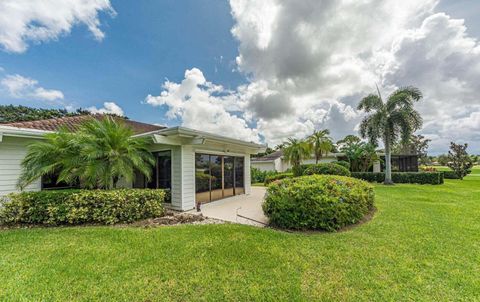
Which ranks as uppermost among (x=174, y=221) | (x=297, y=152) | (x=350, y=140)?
(x=350, y=140)

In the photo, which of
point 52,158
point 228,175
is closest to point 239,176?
point 228,175

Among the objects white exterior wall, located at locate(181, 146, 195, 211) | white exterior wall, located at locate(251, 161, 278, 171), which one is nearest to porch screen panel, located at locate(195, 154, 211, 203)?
white exterior wall, located at locate(181, 146, 195, 211)

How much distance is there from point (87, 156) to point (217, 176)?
5252mm

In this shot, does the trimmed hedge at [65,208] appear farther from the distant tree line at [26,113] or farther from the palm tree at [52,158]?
the distant tree line at [26,113]

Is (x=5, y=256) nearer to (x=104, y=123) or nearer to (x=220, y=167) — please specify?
(x=104, y=123)

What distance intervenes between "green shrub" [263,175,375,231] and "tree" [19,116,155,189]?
4.83 meters

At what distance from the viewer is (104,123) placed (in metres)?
6.79

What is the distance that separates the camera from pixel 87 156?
618cm

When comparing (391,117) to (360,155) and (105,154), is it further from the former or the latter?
(105,154)

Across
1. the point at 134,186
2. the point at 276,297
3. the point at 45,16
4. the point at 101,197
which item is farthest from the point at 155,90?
the point at 276,297

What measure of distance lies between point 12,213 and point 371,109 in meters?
22.1

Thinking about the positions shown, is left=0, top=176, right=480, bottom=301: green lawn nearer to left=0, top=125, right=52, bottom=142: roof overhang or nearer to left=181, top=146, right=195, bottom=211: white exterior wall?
left=181, top=146, right=195, bottom=211: white exterior wall

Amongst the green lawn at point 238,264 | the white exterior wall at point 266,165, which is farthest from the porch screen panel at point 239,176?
the white exterior wall at point 266,165

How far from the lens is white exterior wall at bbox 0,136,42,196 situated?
646cm
